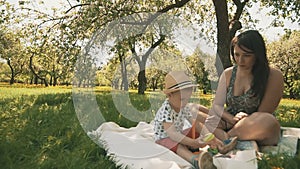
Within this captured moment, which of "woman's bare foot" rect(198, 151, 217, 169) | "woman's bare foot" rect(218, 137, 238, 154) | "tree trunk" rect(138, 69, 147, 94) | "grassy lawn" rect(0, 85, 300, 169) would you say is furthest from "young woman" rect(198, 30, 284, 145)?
"woman's bare foot" rect(198, 151, 217, 169)

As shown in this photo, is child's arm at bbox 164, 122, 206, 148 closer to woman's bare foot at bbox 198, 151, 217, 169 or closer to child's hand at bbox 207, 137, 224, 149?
child's hand at bbox 207, 137, 224, 149

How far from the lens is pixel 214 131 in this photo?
127 inches

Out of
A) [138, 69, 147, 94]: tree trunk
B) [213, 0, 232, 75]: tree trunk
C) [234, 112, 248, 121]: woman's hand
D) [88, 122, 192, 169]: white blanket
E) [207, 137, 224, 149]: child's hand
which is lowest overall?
[88, 122, 192, 169]: white blanket

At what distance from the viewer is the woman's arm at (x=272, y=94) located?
10.8 feet

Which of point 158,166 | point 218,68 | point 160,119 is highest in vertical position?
point 218,68

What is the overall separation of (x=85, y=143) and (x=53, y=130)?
65cm

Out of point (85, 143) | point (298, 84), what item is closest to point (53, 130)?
point (85, 143)

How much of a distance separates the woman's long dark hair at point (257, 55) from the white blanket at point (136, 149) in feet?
3.69

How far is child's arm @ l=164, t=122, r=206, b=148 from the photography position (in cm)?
291

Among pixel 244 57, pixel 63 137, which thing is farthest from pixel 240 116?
pixel 63 137

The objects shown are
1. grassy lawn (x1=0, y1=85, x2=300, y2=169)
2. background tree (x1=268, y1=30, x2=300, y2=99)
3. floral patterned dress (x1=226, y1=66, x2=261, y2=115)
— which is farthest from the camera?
background tree (x1=268, y1=30, x2=300, y2=99)

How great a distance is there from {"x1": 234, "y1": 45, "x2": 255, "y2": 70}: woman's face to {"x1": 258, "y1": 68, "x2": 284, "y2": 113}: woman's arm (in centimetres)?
25

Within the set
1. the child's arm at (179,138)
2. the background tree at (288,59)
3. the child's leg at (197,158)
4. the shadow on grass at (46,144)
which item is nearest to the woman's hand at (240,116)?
the child's arm at (179,138)

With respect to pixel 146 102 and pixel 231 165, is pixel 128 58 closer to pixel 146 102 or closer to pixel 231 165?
pixel 146 102
